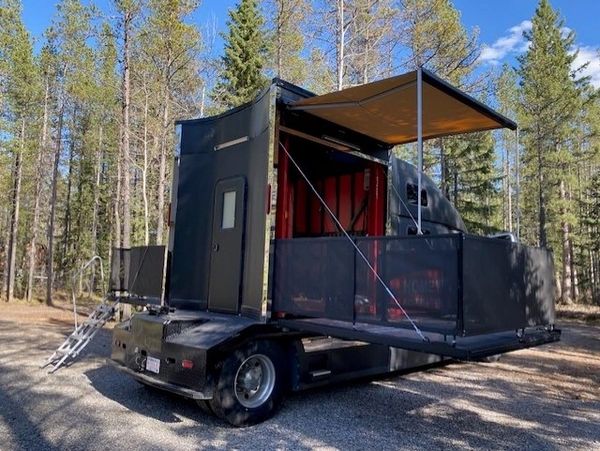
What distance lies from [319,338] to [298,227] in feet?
7.97

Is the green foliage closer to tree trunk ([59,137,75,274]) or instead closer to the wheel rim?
the wheel rim

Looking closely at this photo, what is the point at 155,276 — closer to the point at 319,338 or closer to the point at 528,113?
the point at 319,338

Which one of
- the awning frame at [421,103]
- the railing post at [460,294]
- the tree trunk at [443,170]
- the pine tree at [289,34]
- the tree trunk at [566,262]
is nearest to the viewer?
the railing post at [460,294]

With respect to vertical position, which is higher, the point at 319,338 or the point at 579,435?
the point at 319,338

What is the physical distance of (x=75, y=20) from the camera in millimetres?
17906

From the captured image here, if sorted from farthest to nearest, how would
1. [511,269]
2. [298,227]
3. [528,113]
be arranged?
[528,113], [298,227], [511,269]

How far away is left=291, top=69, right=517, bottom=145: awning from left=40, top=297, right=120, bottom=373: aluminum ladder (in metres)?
4.15

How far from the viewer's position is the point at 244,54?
20.2 m

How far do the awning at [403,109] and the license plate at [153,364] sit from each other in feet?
9.36

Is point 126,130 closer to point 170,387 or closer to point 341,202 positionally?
point 341,202

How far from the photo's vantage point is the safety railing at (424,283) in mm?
3344

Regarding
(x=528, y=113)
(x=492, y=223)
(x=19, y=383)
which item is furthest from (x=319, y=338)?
(x=492, y=223)

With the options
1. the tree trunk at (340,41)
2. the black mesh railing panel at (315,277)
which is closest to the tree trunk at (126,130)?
the tree trunk at (340,41)

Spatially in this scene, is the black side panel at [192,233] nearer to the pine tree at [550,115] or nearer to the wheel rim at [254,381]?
the wheel rim at [254,381]
